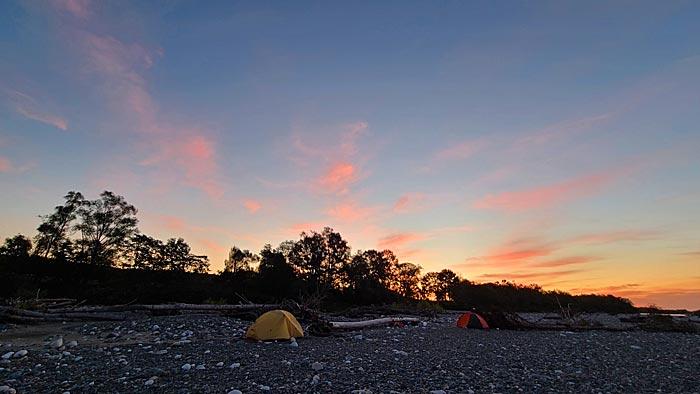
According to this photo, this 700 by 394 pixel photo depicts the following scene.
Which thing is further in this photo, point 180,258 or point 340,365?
point 180,258

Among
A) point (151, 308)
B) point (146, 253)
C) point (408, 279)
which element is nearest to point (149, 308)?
point (151, 308)

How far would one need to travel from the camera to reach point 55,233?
3906 cm

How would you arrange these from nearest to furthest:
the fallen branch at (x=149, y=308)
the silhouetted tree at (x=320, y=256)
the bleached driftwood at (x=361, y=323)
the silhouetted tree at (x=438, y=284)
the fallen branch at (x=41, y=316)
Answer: the bleached driftwood at (x=361, y=323)
the fallen branch at (x=41, y=316)
the fallen branch at (x=149, y=308)
the silhouetted tree at (x=320, y=256)
the silhouetted tree at (x=438, y=284)

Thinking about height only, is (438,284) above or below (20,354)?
above

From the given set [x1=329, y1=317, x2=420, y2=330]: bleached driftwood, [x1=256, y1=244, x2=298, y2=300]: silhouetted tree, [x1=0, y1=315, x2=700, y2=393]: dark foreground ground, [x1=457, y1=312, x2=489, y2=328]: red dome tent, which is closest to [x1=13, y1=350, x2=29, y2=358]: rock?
[x1=0, y1=315, x2=700, y2=393]: dark foreground ground

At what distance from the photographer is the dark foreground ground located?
686cm

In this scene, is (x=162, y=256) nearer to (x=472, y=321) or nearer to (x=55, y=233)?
(x=55, y=233)

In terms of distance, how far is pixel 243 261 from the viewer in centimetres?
5612

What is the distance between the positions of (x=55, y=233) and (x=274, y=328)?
38386 mm

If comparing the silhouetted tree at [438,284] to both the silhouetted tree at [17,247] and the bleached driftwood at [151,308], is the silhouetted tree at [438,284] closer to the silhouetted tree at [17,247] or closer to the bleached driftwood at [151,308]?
the bleached driftwood at [151,308]

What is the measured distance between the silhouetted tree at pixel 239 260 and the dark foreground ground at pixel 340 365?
41.2 m

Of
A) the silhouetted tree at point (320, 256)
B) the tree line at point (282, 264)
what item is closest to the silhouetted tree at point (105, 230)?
the tree line at point (282, 264)

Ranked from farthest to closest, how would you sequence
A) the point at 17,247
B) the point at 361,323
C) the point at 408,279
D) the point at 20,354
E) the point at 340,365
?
the point at 408,279 < the point at 17,247 < the point at 361,323 < the point at 20,354 < the point at 340,365

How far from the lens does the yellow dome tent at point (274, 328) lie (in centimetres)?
1238
